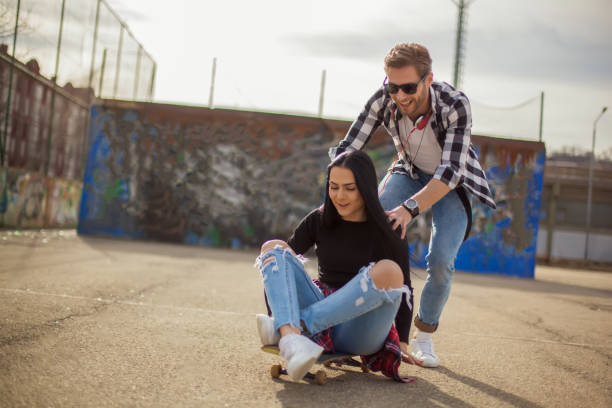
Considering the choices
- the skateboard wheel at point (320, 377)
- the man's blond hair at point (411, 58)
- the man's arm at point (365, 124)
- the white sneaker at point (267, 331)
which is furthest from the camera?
the man's arm at point (365, 124)

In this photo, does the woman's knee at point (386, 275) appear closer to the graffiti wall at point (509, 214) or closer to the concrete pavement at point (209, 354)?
the concrete pavement at point (209, 354)

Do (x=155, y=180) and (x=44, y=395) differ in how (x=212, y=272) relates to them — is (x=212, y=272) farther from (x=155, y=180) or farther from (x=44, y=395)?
(x=155, y=180)

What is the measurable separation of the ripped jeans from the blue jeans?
23.9 inches

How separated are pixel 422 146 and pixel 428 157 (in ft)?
0.28

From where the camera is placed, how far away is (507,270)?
12219mm

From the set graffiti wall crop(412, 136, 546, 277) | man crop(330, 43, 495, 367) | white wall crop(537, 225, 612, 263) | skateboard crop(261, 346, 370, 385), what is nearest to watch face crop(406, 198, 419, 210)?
man crop(330, 43, 495, 367)

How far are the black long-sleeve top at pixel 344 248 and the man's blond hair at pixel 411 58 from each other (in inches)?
35.2

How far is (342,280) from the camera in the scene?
Result: 255 cm

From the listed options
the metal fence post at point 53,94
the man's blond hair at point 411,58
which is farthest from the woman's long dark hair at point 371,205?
the metal fence post at point 53,94

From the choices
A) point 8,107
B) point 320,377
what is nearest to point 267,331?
point 320,377

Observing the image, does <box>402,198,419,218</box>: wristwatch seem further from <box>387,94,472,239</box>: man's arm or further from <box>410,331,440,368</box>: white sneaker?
<box>410,331,440,368</box>: white sneaker

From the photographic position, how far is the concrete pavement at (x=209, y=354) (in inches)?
79.8

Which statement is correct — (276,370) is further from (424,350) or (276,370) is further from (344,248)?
(424,350)

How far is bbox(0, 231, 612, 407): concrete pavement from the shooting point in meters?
2.03
